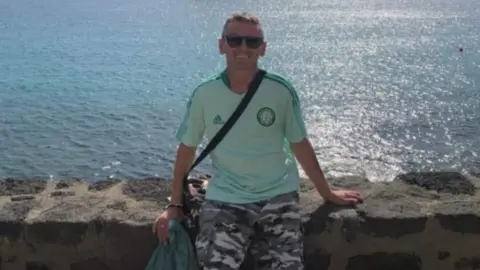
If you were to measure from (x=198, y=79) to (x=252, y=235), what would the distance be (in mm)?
19844

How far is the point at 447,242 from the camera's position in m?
4.25

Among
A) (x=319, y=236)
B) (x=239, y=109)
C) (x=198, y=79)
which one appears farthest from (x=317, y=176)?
(x=198, y=79)

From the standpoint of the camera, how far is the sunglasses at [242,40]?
380cm

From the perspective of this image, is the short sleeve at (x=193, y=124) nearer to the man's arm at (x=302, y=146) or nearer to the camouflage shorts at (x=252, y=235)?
the camouflage shorts at (x=252, y=235)

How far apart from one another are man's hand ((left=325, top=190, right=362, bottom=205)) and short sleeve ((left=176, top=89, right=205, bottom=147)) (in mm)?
919

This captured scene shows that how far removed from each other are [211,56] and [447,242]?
24.2 meters

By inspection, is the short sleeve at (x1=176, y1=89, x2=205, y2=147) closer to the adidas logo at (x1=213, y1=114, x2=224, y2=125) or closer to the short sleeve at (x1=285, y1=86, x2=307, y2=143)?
the adidas logo at (x1=213, y1=114, x2=224, y2=125)

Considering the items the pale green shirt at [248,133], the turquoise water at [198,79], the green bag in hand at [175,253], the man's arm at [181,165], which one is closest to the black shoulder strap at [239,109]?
the pale green shirt at [248,133]

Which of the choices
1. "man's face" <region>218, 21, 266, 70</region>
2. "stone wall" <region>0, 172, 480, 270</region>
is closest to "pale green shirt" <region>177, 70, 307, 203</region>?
"man's face" <region>218, 21, 266, 70</region>

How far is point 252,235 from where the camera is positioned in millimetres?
3844

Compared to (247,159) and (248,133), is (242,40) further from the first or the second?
(247,159)

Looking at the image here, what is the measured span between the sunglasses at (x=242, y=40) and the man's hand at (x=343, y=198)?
1.06m

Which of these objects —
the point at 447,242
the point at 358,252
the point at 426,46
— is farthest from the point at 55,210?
the point at 426,46

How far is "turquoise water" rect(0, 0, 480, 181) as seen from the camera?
1583 cm
